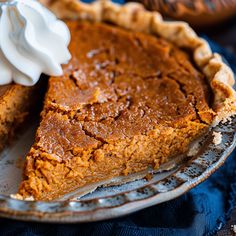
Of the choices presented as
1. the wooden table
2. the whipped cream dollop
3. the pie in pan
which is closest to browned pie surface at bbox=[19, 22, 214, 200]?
the pie in pan

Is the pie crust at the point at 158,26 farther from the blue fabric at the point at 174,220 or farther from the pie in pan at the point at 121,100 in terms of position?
the blue fabric at the point at 174,220

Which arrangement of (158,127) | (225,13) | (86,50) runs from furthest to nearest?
(225,13)
(86,50)
(158,127)

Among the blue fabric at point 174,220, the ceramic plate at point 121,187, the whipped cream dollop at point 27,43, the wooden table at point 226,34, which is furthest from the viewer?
the wooden table at point 226,34

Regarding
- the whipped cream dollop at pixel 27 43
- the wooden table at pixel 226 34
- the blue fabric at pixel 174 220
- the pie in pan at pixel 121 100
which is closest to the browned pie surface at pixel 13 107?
the whipped cream dollop at pixel 27 43

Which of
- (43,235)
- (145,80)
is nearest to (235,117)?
(145,80)

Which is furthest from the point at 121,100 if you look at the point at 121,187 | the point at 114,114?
the point at 121,187

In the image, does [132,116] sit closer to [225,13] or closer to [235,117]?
[235,117]
